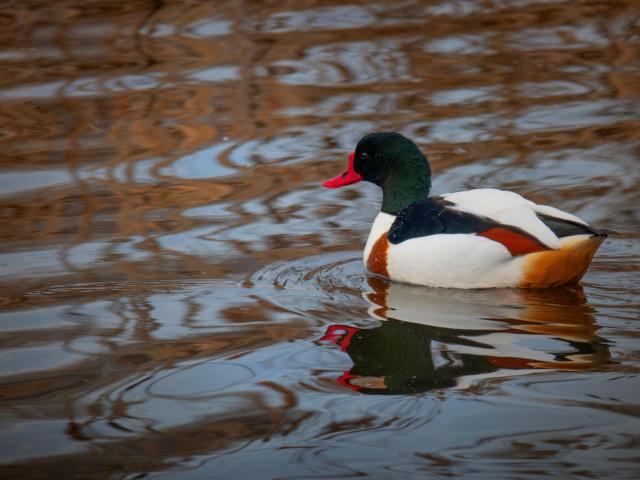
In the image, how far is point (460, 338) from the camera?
564 centimetres

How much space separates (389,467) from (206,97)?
707cm

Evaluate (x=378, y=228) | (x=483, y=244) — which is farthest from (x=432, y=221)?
(x=378, y=228)

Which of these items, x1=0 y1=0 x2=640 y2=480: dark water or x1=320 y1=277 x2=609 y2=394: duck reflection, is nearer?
x1=0 y1=0 x2=640 y2=480: dark water

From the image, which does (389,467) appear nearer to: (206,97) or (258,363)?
(258,363)

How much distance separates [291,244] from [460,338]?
1.94 meters

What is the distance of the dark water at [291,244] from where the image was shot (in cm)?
459

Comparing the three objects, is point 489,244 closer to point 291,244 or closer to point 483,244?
point 483,244

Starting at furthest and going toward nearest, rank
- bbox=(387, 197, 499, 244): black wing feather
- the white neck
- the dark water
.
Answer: the white neck
bbox=(387, 197, 499, 244): black wing feather
the dark water

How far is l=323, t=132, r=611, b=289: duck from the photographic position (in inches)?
252

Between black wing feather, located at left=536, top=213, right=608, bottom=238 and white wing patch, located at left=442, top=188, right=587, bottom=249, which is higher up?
white wing patch, located at left=442, top=188, right=587, bottom=249

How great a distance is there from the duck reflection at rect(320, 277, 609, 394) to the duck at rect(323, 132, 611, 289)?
0.30 feet

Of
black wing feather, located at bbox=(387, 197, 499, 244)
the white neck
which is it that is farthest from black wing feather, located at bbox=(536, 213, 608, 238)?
the white neck

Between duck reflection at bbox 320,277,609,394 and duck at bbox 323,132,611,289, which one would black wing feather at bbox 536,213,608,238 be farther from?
duck reflection at bbox 320,277,609,394

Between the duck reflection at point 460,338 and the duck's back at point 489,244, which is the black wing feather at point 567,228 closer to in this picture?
the duck's back at point 489,244
